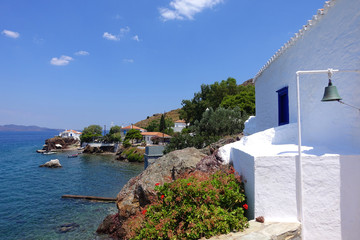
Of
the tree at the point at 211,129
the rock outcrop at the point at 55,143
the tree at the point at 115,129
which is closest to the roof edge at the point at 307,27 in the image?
the tree at the point at 211,129

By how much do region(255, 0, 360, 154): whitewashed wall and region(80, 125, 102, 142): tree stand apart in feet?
245

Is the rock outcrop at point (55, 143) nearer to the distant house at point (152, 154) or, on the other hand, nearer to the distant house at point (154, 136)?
the distant house at point (154, 136)

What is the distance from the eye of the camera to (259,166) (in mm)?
4676

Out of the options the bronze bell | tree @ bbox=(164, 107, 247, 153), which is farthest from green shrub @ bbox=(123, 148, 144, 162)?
the bronze bell

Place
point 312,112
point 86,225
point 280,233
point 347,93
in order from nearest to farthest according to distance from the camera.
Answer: point 280,233 < point 347,93 < point 312,112 < point 86,225

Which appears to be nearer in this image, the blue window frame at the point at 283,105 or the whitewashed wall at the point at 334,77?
the whitewashed wall at the point at 334,77

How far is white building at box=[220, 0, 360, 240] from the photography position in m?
4.41

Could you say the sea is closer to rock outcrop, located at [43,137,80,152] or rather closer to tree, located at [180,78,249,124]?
tree, located at [180,78,249,124]

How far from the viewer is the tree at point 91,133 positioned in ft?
246

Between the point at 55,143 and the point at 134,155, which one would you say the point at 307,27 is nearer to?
the point at 134,155

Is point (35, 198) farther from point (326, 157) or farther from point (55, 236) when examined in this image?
point (326, 157)

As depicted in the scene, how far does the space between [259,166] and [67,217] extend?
17528 mm

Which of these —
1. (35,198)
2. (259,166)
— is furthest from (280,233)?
(35,198)

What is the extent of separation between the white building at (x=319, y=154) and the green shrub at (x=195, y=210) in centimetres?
45
